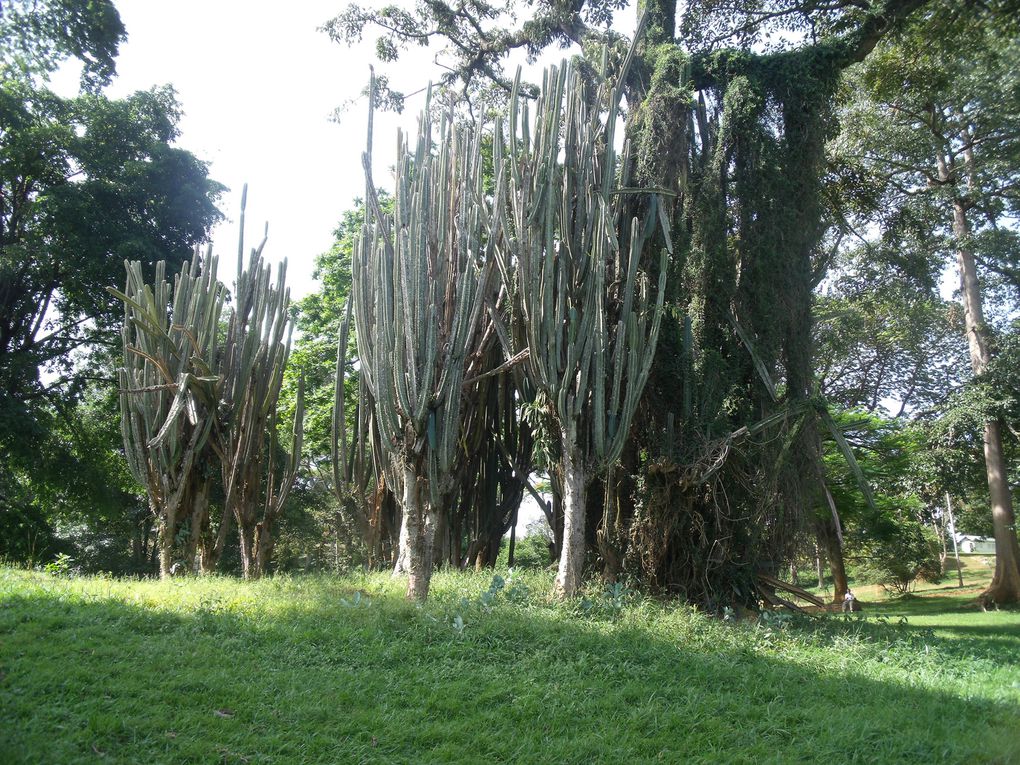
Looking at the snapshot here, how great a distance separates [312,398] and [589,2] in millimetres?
9759

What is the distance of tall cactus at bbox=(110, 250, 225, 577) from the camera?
972 cm

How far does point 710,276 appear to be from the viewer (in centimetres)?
1024

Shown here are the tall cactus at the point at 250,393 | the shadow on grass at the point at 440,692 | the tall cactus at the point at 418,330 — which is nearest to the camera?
the shadow on grass at the point at 440,692

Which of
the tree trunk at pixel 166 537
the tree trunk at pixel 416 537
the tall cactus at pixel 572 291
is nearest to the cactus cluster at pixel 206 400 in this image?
the tree trunk at pixel 166 537

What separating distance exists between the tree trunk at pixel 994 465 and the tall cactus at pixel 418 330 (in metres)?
12.5

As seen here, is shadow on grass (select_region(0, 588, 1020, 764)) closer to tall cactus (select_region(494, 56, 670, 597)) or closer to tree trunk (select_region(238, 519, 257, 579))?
tall cactus (select_region(494, 56, 670, 597))

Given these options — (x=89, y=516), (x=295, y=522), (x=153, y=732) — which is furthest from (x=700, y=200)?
(x=89, y=516)

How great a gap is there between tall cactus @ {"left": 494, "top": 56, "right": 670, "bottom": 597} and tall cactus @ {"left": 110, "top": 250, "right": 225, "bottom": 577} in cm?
423

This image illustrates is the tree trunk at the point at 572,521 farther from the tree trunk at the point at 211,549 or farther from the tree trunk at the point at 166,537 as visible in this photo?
the tree trunk at the point at 166,537

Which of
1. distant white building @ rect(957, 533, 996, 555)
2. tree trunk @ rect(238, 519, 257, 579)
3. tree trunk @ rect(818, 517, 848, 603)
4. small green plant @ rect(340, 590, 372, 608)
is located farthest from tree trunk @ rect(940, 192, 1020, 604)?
tree trunk @ rect(238, 519, 257, 579)

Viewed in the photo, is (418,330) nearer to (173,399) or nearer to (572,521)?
(572,521)

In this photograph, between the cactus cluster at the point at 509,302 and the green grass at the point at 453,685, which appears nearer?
the green grass at the point at 453,685

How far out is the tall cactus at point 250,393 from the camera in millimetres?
10320

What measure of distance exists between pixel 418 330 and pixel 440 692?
3661 mm
